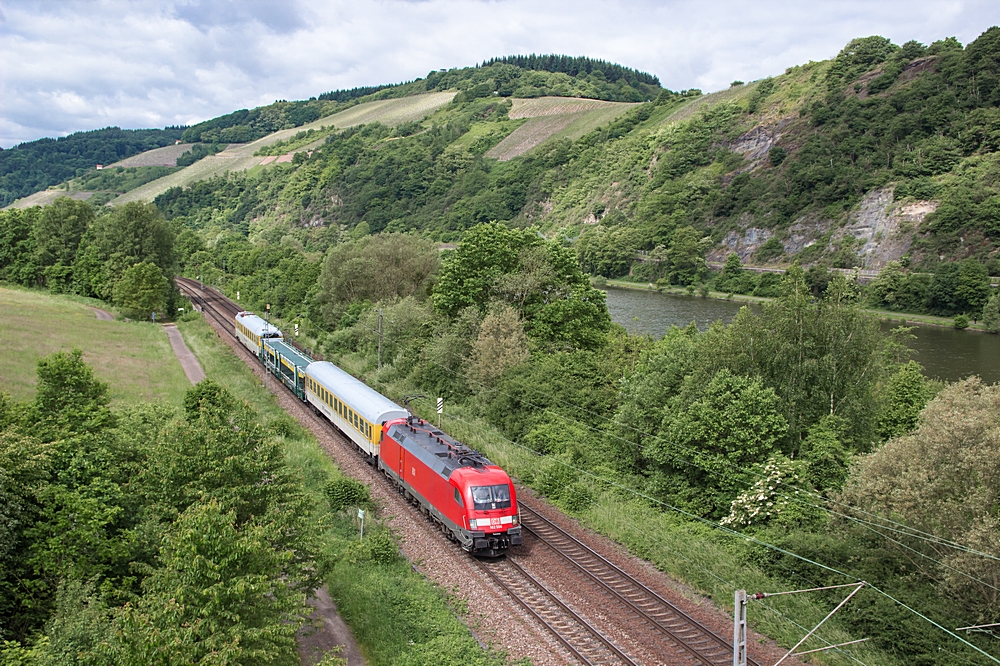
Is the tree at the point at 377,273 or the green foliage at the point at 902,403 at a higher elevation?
the tree at the point at 377,273

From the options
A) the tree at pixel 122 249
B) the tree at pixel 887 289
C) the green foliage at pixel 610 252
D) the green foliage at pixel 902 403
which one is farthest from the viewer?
the green foliage at pixel 610 252

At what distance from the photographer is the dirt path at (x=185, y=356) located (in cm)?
4895

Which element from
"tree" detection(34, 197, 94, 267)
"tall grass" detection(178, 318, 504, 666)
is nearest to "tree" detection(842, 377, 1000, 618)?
"tall grass" detection(178, 318, 504, 666)

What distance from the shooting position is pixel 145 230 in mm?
79562

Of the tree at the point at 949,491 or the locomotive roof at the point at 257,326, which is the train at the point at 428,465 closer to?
the tree at the point at 949,491

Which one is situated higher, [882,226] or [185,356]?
[882,226]

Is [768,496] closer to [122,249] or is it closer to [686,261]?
[122,249]

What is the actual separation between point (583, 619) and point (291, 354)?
34.2m

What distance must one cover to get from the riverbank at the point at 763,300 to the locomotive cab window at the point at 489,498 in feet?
118

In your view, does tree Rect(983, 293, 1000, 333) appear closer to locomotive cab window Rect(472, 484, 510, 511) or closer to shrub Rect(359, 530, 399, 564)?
locomotive cab window Rect(472, 484, 510, 511)

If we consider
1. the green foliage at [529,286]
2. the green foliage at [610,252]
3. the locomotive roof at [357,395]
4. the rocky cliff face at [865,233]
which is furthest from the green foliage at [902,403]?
the green foliage at [610,252]

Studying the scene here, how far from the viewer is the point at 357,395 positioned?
1347 inches

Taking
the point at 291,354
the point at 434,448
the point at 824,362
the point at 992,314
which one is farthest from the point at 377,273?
the point at 992,314

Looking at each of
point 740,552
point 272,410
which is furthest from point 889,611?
point 272,410
